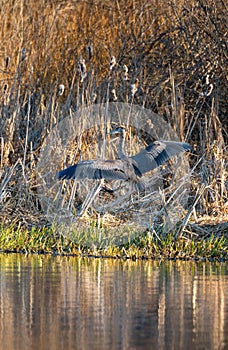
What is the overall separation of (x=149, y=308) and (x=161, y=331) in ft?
2.17

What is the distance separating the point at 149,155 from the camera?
27.7 ft

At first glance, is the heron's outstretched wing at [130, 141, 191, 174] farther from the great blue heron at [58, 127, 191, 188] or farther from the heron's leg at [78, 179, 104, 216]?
the heron's leg at [78, 179, 104, 216]

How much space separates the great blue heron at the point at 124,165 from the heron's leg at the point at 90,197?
496 millimetres

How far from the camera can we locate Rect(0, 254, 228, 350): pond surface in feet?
15.6

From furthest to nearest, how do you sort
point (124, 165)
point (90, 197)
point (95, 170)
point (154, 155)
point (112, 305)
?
point (90, 197) < point (154, 155) < point (124, 165) < point (95, 170) < point (112, 305)

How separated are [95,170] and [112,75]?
3.17m

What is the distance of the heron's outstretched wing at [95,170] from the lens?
798 cm

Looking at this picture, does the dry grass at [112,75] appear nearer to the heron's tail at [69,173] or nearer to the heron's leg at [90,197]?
the heron's leg at [90,197]

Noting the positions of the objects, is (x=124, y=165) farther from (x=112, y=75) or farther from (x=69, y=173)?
(x=112, y=75)

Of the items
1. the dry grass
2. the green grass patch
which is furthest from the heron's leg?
the dry grass

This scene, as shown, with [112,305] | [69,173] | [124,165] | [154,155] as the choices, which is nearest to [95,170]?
[69,173]

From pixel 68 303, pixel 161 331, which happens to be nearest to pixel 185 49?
pixel 68 303

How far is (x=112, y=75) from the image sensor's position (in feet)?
36.1

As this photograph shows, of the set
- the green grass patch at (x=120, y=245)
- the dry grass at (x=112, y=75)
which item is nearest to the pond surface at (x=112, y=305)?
→ the green grass patch at (x=120, y=245)
